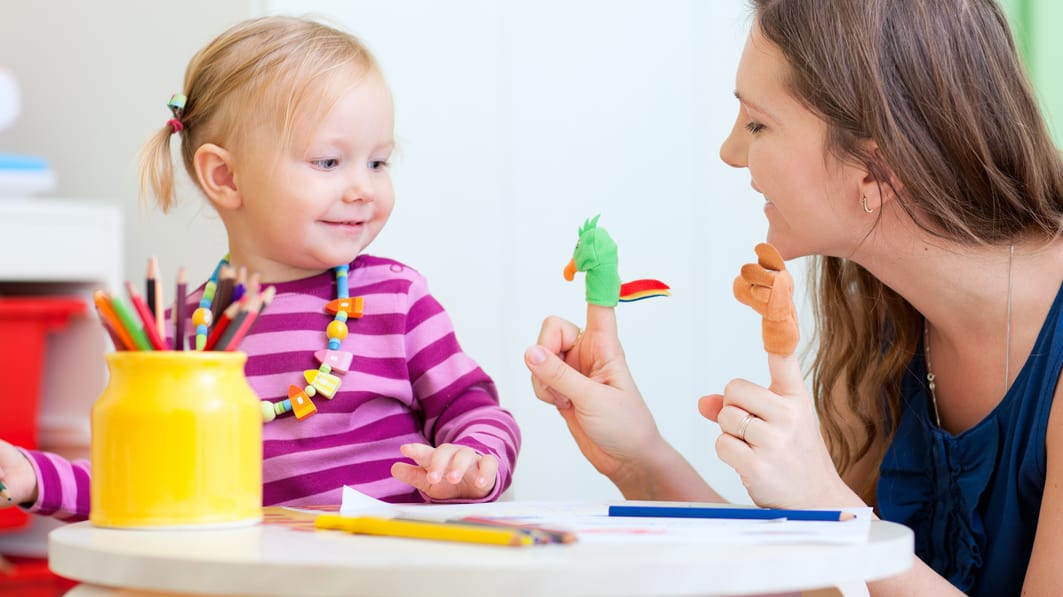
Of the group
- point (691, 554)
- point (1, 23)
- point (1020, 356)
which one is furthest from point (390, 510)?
point (1, 23)

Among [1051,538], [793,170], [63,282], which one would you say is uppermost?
[793,170]

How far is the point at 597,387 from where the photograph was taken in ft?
3.51

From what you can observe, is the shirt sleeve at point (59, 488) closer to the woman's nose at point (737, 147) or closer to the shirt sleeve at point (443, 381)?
the shirt sleeve at point (443, 381)

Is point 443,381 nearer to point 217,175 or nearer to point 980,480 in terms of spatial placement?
point 217,175

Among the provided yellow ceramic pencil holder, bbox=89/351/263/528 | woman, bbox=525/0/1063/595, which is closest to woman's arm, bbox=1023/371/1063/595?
woman, bbox=525/0/1063/595

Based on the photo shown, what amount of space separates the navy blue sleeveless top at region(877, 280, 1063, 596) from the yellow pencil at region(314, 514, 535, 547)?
0.63 m

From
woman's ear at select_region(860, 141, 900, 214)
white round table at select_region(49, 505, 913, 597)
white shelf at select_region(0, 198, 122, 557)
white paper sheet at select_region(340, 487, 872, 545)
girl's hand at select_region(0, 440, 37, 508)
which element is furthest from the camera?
white shelf at select_region(0, 198, 122, 557)

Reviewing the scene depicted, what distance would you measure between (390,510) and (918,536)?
2.06ft

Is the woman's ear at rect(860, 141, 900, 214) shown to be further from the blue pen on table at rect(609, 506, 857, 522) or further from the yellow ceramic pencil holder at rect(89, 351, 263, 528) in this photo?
the yellow ceramic pencil holder at rect(89, 351, 263, 528)

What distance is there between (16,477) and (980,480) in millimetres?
863

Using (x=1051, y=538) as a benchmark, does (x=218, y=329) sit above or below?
above

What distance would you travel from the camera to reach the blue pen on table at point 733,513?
76cm

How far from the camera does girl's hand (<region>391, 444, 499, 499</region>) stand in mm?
917

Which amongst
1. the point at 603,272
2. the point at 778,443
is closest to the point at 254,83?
the point at 603,272
